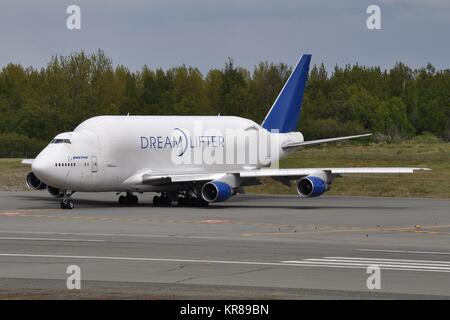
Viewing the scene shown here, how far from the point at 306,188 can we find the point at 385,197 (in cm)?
1121

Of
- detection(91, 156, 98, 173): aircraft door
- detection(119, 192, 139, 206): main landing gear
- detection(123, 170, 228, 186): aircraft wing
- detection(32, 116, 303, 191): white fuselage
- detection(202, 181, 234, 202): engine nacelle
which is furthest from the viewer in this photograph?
detection(119, 192, 139, 206): main landing gear

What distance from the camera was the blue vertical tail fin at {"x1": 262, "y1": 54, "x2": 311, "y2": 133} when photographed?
2429 inches

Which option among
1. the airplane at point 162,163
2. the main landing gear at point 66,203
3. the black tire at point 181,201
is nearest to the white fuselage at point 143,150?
the airplane at point 162,163

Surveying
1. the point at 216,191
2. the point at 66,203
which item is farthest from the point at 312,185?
the point at 66,203

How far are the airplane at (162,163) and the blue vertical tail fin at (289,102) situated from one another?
7.03 ft

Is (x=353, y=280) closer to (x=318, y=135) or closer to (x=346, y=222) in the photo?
(x=346, y=222)

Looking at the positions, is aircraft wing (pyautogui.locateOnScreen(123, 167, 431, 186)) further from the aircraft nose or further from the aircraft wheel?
the aircraft nose

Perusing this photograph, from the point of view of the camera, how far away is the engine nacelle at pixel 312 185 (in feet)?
167

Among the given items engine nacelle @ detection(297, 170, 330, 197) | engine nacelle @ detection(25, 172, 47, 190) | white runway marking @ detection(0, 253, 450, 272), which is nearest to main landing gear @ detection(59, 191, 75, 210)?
engine nacelle @ detection(25, 172, 47, 190)

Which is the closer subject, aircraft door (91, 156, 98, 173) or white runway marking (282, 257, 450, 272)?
white runway marking (282, 257, 450, 272)

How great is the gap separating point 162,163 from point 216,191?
4144 mm

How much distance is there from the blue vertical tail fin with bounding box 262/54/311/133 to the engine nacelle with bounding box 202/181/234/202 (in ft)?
35.2

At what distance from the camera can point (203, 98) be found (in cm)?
12375

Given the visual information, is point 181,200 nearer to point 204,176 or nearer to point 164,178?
point 164,178
